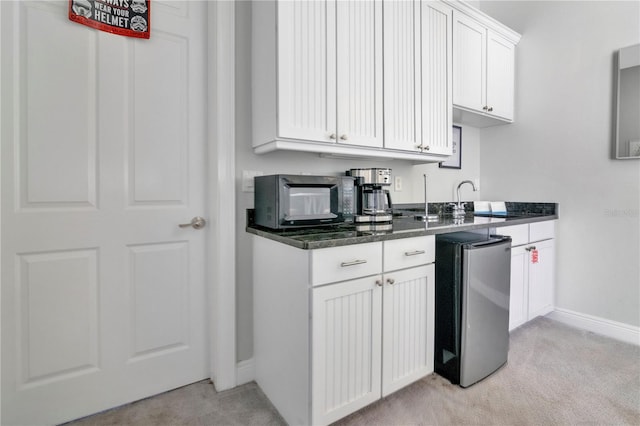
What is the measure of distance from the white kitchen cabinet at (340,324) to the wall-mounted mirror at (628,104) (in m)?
1.78

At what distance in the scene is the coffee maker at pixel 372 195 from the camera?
6.39 ft

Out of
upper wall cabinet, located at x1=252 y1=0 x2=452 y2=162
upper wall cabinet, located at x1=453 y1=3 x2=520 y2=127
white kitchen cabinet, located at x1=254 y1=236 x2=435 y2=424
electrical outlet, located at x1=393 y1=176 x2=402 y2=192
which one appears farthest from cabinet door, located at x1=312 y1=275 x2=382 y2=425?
upper wall cabinet, located at x1=453 y1=3 x2=520 y2=127

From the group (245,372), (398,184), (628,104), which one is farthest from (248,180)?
(628,104)

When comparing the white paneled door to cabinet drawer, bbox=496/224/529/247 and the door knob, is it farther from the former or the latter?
cabinet drawer, bbox=496/224/529/247

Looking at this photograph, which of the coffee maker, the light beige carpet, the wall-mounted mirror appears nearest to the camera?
the light beige carpet

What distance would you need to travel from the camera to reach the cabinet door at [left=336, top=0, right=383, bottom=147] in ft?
5.88

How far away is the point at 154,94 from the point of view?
173 centimetres

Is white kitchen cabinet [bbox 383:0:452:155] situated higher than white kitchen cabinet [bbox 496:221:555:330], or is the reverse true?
white kitchen cabinet [bbox 383:0:452:155]

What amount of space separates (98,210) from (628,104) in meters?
3.42

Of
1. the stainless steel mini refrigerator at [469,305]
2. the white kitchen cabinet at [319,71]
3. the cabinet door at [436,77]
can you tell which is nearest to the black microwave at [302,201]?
the white kitchen cabinet at [319,71]

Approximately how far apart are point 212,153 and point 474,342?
69.4 inches

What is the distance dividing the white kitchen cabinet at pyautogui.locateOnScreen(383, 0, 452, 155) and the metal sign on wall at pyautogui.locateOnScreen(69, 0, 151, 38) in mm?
1310

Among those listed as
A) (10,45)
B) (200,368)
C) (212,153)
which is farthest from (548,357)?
(10,45)

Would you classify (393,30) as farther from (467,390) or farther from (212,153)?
(467,390)
